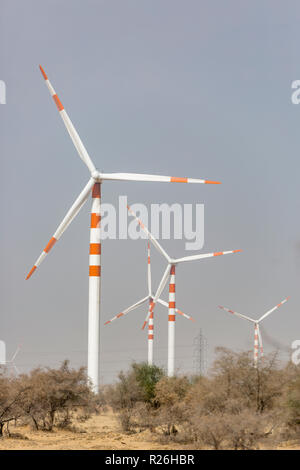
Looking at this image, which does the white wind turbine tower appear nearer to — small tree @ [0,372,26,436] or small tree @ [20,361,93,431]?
small tree @ [20,361,93,431]

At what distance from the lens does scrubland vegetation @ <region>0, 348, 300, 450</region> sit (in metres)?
33.2

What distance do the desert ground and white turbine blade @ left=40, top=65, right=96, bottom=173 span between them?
2478 centimetres

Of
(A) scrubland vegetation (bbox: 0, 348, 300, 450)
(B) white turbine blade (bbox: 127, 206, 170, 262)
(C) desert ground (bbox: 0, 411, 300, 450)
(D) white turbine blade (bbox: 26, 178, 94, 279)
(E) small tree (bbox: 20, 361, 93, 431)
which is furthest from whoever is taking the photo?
(B) white turbine blade (bbox: 127, 206, 170, 262)

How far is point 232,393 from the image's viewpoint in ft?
125

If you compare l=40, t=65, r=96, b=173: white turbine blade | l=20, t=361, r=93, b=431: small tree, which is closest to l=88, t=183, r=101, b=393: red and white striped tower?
l=40, t=65, r=96, b=173: white turbine blade

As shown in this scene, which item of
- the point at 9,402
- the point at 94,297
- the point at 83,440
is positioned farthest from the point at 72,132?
the point at 83,440

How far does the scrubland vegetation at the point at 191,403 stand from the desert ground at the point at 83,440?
0.56 meters

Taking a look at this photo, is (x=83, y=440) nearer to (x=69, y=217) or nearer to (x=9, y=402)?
(x=9, y=402)

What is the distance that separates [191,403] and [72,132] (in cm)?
3164

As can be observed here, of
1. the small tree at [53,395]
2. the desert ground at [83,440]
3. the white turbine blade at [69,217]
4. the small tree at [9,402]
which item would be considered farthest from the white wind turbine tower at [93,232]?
the small tree at [9,402]

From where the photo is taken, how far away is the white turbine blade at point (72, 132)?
62.4 metres
